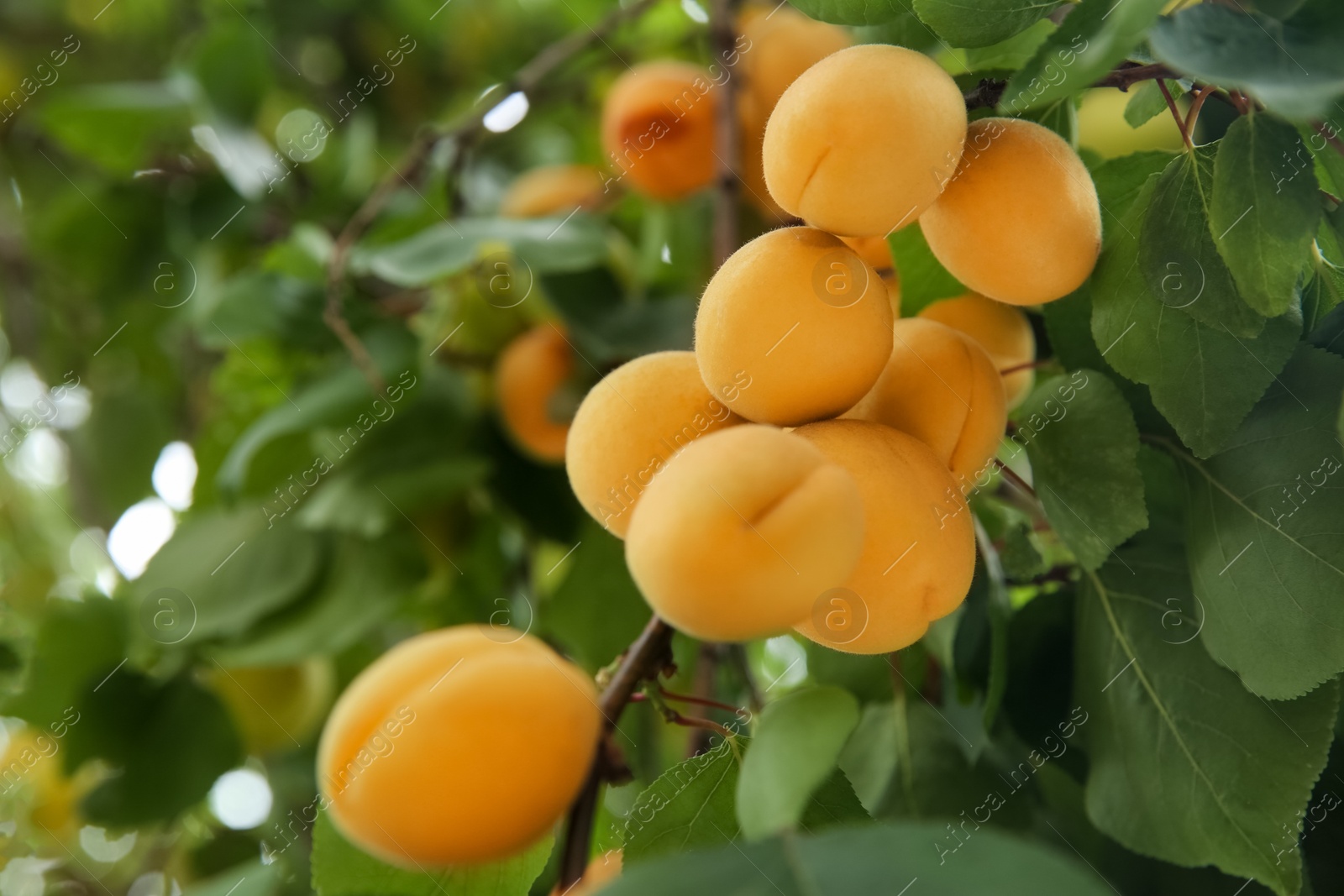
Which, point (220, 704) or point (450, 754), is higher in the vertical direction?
point (450, 754)

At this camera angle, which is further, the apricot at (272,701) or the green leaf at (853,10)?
the apricot at (272,701)

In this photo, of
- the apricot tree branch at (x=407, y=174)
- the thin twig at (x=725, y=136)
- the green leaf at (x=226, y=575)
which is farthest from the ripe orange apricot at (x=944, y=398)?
the green leaf at (x=226, y=575)

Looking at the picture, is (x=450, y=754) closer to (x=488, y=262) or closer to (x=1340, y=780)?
(x=1340, y=780)

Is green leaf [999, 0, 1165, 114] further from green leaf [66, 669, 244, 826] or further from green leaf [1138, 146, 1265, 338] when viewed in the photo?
green leaf [66, 669, 244, 826]

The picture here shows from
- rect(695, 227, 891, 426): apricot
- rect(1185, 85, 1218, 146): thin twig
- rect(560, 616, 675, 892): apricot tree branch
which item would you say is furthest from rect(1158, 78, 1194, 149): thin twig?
rect(560, 616, 675, 892): apricot tree branch

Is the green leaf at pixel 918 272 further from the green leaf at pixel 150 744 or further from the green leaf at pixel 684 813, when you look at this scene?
the green leaf at pixel 150 744

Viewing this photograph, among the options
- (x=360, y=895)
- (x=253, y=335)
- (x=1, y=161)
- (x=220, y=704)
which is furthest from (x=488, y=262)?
(x=1, y=161)
